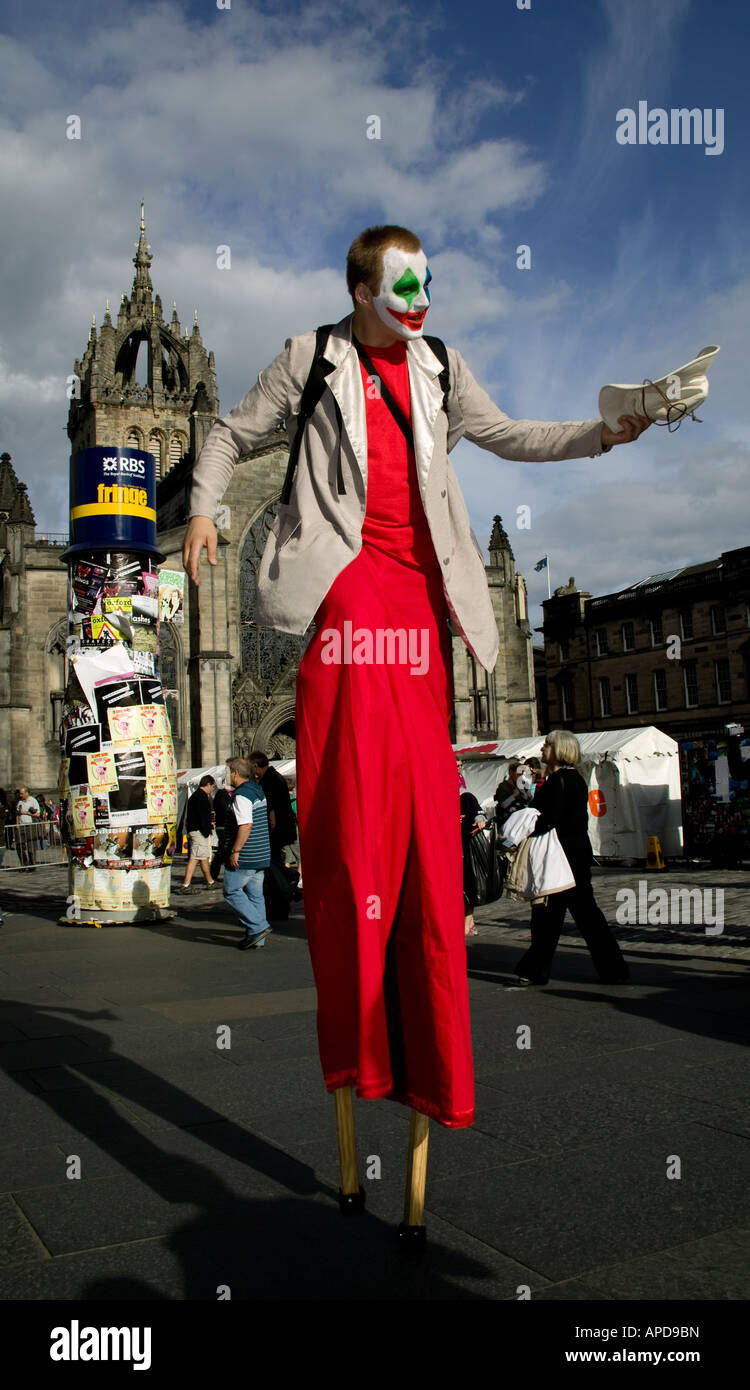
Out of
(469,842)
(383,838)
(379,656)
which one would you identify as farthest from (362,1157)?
(469,842)

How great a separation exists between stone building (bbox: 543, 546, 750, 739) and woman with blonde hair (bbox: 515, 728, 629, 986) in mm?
42702

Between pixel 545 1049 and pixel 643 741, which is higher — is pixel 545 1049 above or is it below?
below

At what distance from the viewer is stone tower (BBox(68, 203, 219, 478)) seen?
59.8 m

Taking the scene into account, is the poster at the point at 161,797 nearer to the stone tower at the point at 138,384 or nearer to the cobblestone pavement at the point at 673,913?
the cobblestone pavement at the point at 673,913

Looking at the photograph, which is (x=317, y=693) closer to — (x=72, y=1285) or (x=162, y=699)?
(x=72, y=1285)

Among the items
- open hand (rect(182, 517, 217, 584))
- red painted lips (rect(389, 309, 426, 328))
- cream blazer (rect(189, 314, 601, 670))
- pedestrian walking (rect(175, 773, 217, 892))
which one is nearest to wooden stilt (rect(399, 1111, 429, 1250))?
cream blazer (rect(189, 314, 601, 670))

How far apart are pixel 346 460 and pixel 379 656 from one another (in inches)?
21.0

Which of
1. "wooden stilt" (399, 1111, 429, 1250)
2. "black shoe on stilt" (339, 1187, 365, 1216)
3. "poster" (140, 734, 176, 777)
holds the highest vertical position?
"poster" (140, 734, 176, 777)

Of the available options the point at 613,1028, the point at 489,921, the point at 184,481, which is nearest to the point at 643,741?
the point at 489,921

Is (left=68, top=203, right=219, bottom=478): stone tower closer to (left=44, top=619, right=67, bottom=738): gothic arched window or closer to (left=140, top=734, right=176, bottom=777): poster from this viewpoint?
(left=44, top=619, right=67, bottom=738): gothic arched window

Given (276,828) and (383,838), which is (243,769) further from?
(383,838)
